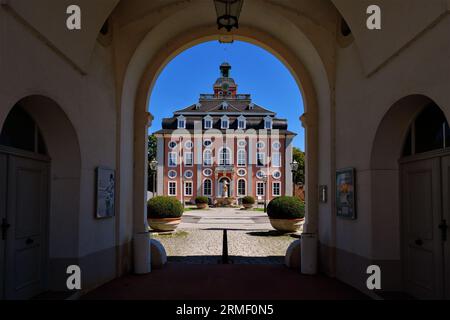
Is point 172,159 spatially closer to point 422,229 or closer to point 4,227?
point 4,227

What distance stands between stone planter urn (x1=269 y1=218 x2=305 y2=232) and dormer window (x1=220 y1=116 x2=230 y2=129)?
105 ft

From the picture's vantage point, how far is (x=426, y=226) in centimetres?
511

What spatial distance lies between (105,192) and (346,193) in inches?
174

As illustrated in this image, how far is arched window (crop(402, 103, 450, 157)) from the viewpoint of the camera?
4840 mm

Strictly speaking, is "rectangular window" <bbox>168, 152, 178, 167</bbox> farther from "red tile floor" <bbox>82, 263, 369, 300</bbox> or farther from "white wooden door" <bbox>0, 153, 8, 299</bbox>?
"white wooden door" <bbox>0, 153, 8, 299</bbox>

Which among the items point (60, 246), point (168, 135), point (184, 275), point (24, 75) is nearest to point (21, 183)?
point (60, 246)

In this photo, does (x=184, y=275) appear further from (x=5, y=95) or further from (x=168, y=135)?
(x=168, y=135)

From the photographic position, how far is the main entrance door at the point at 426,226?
187 inches

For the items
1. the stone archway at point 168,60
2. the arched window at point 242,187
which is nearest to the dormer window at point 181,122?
the arched window at point 242,187

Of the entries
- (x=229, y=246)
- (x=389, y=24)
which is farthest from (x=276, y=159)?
(x=389, y=24)

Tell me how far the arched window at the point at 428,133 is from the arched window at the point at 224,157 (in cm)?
3985

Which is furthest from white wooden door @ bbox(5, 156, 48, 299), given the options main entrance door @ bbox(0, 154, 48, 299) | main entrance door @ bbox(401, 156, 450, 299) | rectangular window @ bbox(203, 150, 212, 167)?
Answer: rectangular window @ bbox(203, 150, 212, 167)
